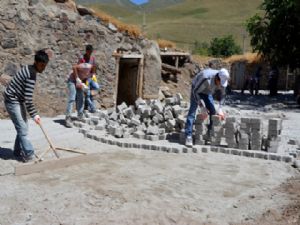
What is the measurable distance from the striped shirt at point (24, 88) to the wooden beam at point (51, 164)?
681mm

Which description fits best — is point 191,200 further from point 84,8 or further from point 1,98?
point 84,8

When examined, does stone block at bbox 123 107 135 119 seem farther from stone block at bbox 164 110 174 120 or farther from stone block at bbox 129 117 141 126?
A: stone block at bbox 164 110 174 120

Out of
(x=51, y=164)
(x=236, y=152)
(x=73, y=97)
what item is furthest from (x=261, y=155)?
(x=73, y=97)

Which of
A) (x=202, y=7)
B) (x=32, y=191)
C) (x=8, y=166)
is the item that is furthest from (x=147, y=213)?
(x=202, y=7)

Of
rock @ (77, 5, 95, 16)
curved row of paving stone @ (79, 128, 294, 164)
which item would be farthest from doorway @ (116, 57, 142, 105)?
curved row of paving stone @ (79, 128, 294, 164)

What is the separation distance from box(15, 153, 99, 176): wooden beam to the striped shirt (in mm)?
681

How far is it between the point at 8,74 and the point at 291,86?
20989mm

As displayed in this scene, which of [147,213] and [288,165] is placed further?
[288,165]

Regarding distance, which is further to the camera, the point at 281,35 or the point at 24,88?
the point at 281,35

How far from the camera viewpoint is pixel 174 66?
1884cm

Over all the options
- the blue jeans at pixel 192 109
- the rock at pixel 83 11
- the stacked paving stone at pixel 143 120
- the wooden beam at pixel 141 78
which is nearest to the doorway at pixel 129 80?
the wooden beam at pixel 141 78

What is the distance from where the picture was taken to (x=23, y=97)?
666cm

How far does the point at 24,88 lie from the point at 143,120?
12.1 ft

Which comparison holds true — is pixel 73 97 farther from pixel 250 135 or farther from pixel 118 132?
pixel 250 135
